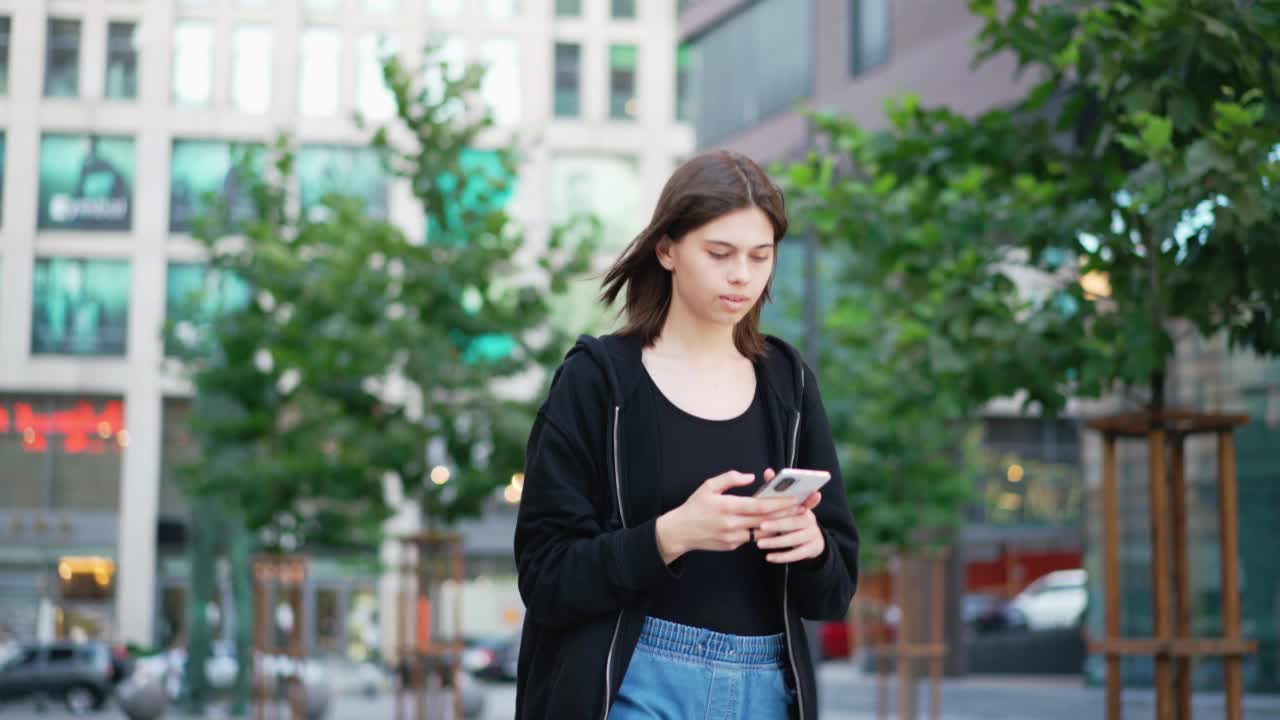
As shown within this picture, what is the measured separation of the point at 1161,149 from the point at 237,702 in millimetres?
20925

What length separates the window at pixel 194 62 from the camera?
41.8 metres

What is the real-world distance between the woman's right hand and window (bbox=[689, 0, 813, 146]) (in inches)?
984

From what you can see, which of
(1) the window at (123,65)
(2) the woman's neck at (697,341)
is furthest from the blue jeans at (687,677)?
(1) the window at (123,65)

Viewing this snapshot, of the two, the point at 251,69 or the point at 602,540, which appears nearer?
the point at 602,540

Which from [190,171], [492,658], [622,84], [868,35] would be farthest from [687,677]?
[622,84]

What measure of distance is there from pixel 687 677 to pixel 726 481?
1.23 ft

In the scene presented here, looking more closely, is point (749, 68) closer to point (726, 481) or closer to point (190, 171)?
point (190, 171)

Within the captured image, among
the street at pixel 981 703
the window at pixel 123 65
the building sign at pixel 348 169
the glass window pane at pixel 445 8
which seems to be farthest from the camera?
the glass window pane at pixel 445 8

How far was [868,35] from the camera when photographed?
24734 mm

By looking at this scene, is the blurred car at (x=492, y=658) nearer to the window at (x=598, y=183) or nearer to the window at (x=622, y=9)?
the window at (x=598, y=183)

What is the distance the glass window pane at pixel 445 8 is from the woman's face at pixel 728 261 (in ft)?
142

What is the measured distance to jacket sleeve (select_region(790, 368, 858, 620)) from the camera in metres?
2.95

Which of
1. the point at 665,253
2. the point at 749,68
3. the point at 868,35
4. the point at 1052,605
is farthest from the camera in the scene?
the point at 1052,605

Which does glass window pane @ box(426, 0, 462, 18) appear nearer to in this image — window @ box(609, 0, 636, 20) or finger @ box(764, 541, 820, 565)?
window @ box(609, 0, 636, 20)
